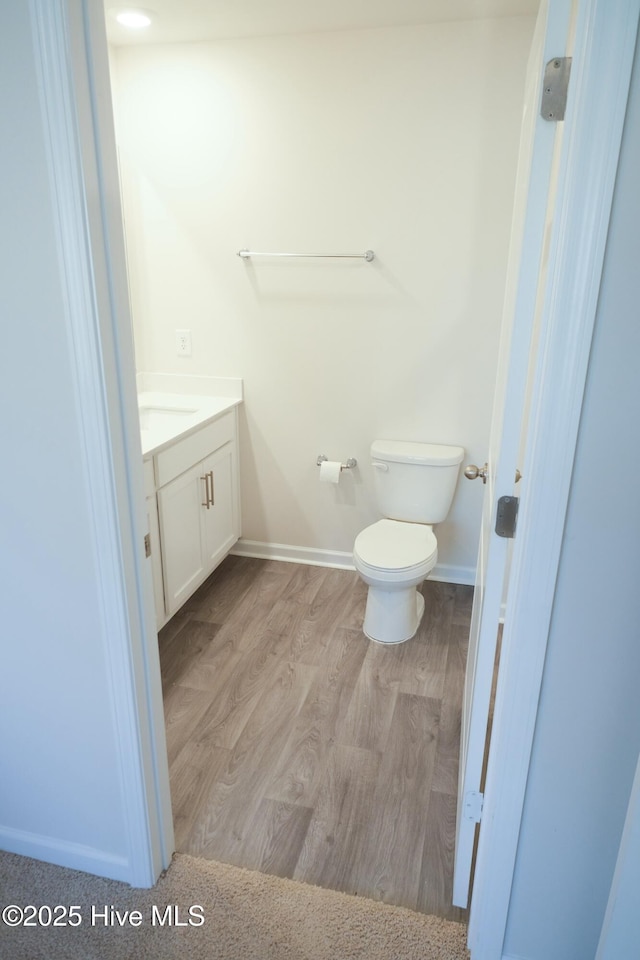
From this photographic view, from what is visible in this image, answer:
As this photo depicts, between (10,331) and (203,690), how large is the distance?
1514 mm

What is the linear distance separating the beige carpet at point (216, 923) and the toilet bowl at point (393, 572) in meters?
1.10

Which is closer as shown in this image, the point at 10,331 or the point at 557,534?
the point at 557,534

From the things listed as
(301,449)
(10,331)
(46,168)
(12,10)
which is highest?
(12,10)

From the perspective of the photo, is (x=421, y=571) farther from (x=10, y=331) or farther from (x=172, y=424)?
(x=10, y=331)

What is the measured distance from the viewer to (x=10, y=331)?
3.95 feet

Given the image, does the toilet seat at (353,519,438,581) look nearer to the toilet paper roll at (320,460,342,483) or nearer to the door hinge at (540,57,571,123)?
the toilet paper roll at (320,460,342,483)

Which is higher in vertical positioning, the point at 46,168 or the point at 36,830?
the point at 46,168

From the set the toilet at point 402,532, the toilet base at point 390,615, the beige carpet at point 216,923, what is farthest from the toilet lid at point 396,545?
the beige carpet at point 216,923

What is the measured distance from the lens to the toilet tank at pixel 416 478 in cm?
272

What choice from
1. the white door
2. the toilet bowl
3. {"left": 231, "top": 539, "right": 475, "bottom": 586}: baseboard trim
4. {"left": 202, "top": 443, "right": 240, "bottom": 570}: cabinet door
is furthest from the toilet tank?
the white door

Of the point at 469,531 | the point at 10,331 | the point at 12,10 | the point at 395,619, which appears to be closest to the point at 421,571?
the point at 395,619

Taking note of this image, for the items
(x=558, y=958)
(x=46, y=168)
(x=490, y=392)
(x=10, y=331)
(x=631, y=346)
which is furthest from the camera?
(x=490, y=392)

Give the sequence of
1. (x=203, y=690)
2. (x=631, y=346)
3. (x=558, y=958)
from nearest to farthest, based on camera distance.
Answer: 1. (x=631, y=346)
2. (x=558, y=958)
3. (x=203, y=690)

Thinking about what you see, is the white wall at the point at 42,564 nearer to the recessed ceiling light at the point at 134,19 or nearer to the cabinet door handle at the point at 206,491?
the cabinet door handle at the point at 206,491
